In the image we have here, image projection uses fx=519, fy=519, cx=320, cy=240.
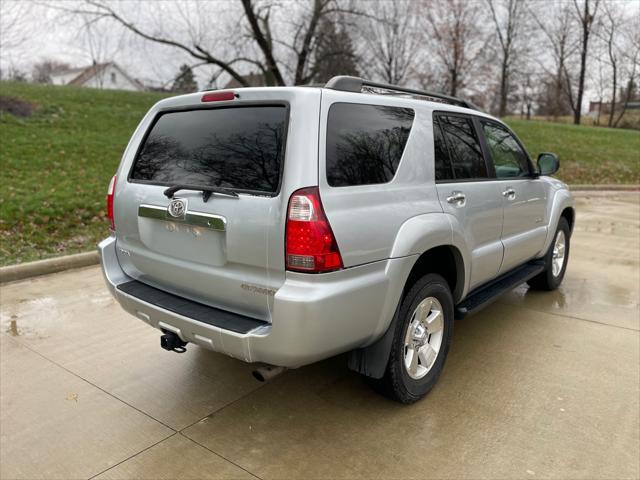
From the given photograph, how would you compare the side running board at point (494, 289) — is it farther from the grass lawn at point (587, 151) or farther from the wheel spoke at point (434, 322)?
the grass lawn at point (587, 151)

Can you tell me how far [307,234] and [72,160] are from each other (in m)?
9.88

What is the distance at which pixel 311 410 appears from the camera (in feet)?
10.2

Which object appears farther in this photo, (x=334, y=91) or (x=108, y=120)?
(x=108, y=120)

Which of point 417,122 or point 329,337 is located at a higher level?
point 417,122

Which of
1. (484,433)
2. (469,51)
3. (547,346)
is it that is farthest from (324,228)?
(469,51)

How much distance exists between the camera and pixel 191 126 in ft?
9.92

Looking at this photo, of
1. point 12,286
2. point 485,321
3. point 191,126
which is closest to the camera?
point 191,126

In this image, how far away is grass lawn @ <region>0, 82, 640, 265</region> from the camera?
23.3ft

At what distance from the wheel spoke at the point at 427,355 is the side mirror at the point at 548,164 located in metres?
2.27

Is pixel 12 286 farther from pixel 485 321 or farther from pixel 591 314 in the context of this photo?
pixel 591 314

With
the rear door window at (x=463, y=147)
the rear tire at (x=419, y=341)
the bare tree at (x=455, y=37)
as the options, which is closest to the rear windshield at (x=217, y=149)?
the rear tire at (x=419, y=341)

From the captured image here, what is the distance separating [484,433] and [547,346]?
1.45m

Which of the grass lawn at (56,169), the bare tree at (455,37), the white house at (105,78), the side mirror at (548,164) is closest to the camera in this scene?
the side mirror at (548,164)

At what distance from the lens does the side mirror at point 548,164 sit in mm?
4597
